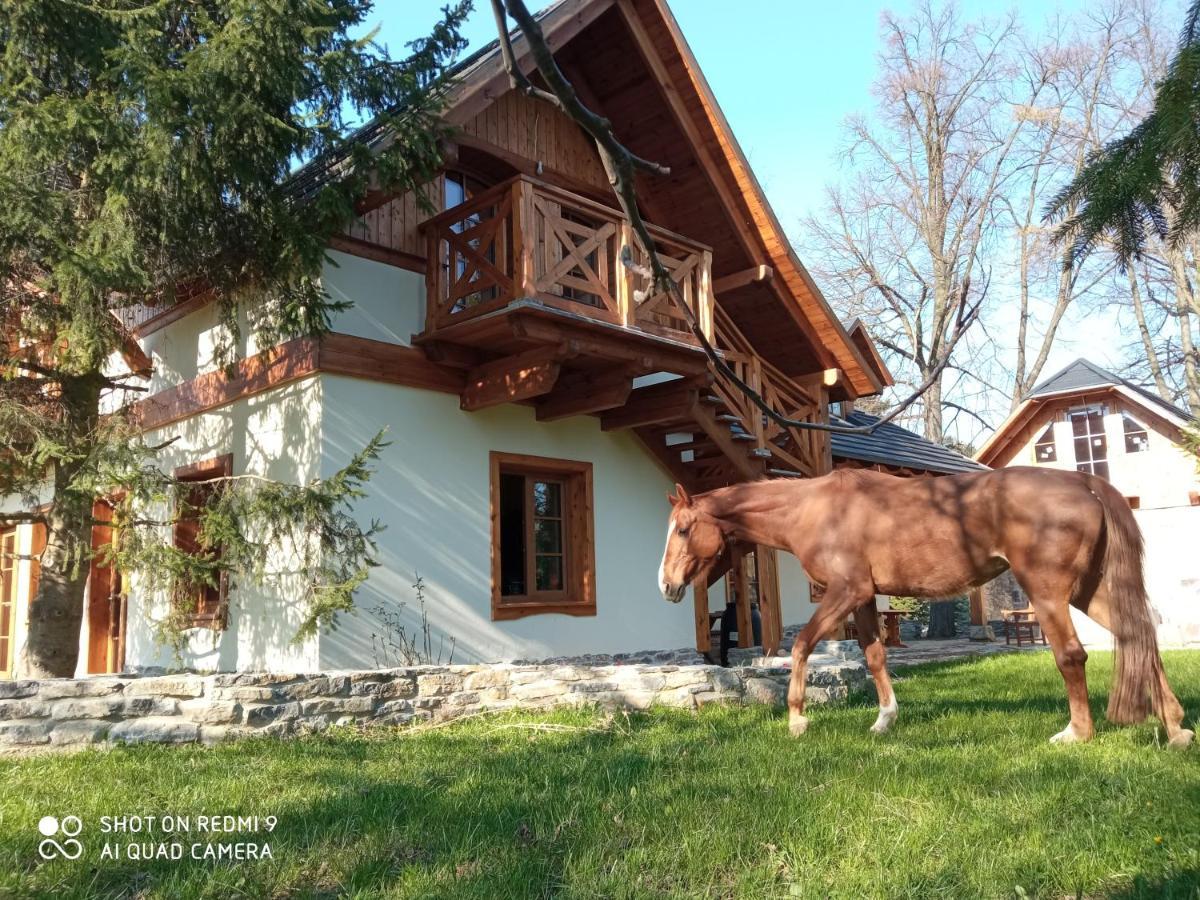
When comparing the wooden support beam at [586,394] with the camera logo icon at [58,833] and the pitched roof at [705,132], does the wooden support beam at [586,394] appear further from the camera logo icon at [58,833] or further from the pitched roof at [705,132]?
the camera logo icon at [58,833]

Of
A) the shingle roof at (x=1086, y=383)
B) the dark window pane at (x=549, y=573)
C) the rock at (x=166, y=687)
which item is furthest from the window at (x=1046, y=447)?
the rock at (x=166, y=687)

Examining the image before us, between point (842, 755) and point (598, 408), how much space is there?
18.1 feet

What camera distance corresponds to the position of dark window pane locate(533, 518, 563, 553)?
35.8 feet

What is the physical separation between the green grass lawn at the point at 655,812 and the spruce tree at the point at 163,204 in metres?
2.30

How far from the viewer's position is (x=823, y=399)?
45.2 feet

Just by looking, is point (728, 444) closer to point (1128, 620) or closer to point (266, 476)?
point (266, 476)

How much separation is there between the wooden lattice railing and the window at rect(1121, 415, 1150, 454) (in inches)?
592

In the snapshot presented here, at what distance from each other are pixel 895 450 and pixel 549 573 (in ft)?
32.2

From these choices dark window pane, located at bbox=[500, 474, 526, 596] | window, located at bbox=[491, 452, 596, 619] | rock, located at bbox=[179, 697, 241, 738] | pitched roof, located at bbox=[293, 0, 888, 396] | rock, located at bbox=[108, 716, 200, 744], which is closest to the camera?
rock, located at bbox=[108, 716, 200, 744]

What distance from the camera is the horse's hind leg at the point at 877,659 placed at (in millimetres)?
6395

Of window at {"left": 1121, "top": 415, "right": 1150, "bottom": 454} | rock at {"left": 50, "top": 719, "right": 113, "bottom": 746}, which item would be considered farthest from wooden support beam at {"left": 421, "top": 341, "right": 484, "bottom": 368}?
window at {"left": 1121, "top": 415, "right": 1150, "bottom": 454}

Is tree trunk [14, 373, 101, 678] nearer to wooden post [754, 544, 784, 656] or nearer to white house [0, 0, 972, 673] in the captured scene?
white house [0, 0, 972, 673]

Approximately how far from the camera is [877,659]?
6680 mm

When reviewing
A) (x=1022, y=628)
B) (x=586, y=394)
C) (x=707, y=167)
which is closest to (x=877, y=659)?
(x=586, y=394)
